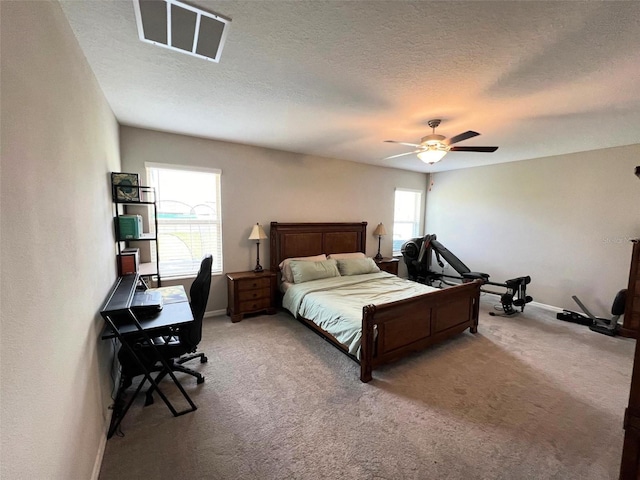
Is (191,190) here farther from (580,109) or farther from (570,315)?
(570,315)

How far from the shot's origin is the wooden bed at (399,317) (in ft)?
8.21

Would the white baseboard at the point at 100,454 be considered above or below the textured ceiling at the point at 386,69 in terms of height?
below

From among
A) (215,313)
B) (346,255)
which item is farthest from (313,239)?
(215,313)

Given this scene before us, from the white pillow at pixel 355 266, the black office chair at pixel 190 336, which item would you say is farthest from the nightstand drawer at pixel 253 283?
the black office chair at pixel 190 336

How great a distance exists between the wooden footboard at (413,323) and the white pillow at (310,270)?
163 cm

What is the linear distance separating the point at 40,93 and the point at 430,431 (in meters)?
2.88

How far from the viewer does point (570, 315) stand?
3980 millimetres

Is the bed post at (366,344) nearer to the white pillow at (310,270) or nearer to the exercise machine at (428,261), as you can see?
the white pillow at (310,270)

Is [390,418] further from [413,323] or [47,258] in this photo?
[47,258]

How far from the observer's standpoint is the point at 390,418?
6.74ft

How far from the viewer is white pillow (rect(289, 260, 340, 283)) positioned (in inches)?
158

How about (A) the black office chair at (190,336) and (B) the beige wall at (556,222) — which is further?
(B) the beige wall at (556,222)

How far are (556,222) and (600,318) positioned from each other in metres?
1.50

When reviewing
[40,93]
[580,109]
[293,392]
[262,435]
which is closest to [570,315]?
[580,109]
